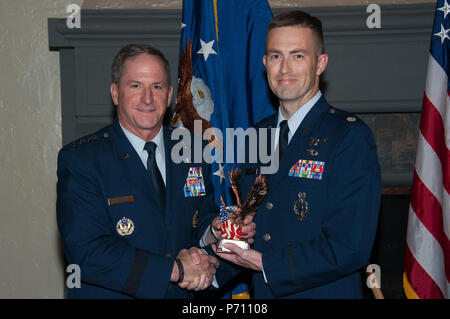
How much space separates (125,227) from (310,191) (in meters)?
0.72

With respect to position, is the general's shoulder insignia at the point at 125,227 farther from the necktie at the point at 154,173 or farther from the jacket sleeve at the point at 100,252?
the necktie at the point at 154,173

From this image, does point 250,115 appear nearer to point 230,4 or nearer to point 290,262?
point 230,4

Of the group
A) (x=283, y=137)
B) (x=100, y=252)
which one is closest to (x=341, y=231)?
(x=283, y=137)

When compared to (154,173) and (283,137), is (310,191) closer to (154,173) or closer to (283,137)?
(283,137)

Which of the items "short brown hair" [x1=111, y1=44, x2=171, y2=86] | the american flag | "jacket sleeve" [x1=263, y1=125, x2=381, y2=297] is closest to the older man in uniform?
A: "jacket sleeve" [x1=263, y1=125, x2=381, y2=297]

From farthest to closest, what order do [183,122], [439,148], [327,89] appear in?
[327,89], [439,148], [183,122]

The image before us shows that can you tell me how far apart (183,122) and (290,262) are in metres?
1.00

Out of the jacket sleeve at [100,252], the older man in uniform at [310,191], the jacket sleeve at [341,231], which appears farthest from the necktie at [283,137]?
the jacket sleeve at [100,252]

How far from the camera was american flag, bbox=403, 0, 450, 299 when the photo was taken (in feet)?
8.84

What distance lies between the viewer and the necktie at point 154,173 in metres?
2.05

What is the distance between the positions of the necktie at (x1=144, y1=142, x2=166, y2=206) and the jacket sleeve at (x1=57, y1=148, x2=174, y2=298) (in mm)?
221

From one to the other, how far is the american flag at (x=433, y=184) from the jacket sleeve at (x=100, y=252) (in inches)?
58.2

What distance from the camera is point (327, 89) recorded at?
11.8 feet

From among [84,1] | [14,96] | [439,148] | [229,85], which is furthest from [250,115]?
[14,96]
